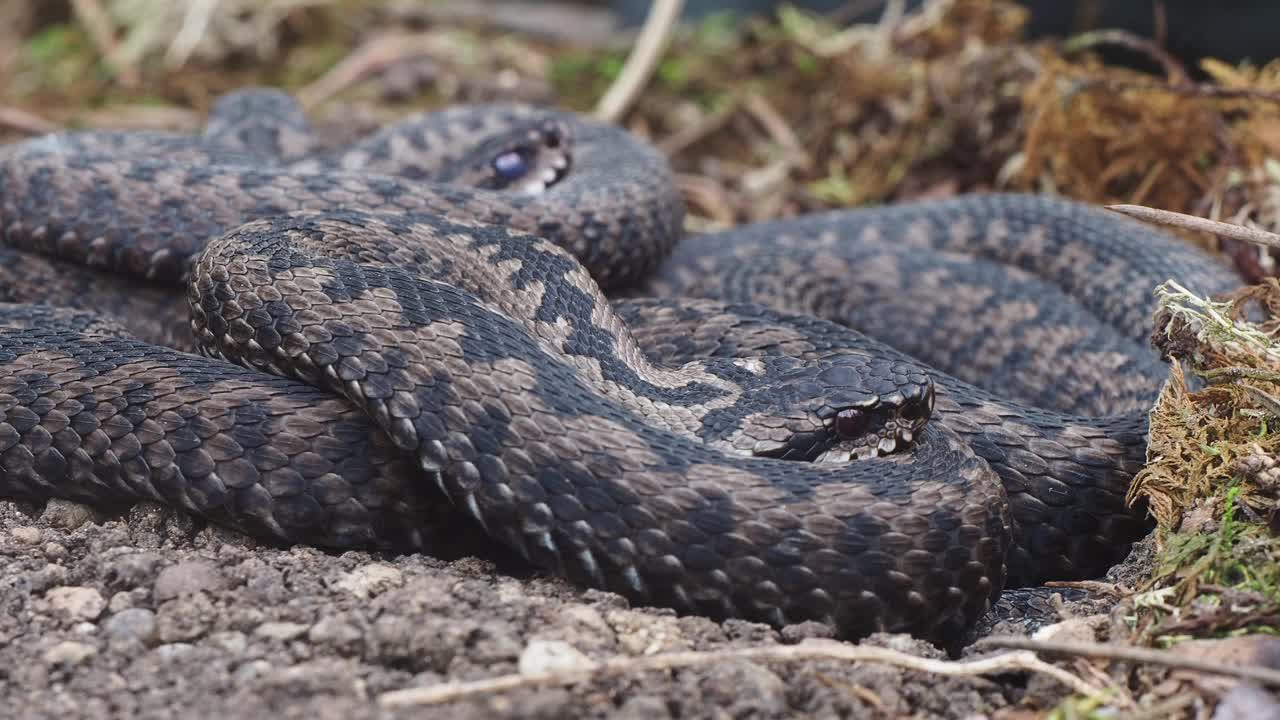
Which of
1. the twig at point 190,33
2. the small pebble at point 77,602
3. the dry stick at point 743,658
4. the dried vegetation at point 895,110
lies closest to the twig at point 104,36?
the dried vegetation at point 895,110

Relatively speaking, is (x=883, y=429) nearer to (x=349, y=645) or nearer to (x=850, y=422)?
(x=850, y=422)

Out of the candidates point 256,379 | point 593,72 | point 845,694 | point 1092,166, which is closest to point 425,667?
point 845,694

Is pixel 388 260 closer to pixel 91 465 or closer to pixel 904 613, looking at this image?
pixel 91 465

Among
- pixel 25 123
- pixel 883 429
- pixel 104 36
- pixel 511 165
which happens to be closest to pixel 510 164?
pixel 511 165

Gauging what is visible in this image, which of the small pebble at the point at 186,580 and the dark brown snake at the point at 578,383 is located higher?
the dark brown snake at the point at 578,383

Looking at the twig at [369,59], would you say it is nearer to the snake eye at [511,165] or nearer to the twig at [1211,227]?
the snake eye at [511,165]

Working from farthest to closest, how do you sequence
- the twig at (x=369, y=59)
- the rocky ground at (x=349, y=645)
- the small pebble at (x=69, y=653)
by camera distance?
the twig at (x=369, y=59)
the small pebble at (x=69, y=653)
the rocky ground at (x=349, y=645)

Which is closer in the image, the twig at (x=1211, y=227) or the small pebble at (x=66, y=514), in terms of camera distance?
the twig at (x=1211, y=227)
